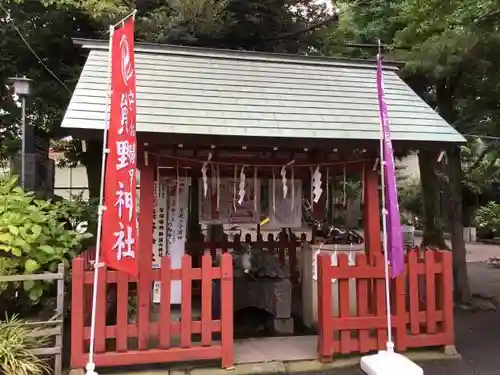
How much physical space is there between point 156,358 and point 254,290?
7.96 feet

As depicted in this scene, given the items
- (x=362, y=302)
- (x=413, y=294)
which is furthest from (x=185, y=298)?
(x=413, y=294)

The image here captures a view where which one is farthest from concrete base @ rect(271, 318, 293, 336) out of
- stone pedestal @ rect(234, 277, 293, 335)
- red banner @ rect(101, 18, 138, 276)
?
red banner @ rect(101, 18, 138, 276)

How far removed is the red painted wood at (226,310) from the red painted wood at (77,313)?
1693 mm

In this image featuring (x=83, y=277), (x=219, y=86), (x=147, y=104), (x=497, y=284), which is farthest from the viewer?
(x=497, y=284)

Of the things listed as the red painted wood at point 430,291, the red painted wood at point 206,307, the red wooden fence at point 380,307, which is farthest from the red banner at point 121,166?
the red painted wood at point 430,291

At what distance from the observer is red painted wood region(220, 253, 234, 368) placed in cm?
586

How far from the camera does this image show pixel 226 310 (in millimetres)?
5875

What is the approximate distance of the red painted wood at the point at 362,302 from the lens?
6.23 m

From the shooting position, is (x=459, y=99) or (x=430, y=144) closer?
(x=430, y=144)

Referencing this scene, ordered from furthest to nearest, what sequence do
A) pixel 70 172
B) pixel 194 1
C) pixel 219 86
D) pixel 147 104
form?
pixel 70 172
pixel 194 1
pixel 219 86
pixel 147 104

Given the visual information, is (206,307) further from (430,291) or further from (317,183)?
(430,291)

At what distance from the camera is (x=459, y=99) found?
11000 millimetres

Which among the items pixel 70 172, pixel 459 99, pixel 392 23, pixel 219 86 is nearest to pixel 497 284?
pixel 459 99

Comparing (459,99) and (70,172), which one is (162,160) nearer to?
(459,99)
